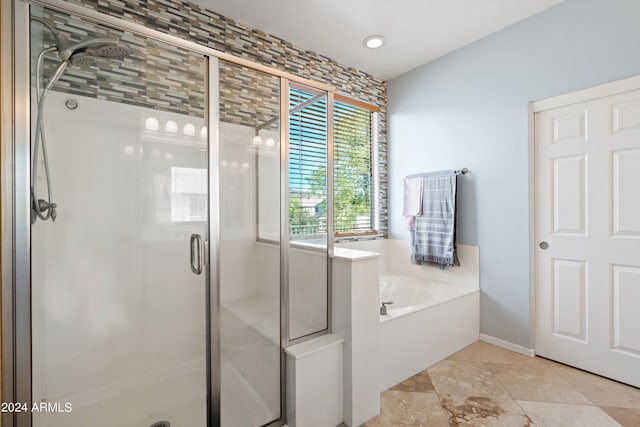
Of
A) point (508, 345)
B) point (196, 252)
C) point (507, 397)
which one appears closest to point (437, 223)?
point (508, 345)

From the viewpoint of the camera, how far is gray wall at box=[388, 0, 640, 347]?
6.63 ft

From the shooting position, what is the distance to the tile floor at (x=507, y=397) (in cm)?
167

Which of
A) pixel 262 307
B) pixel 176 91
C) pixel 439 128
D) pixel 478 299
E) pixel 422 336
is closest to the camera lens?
pixel 176 91

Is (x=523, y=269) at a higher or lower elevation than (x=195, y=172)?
lower

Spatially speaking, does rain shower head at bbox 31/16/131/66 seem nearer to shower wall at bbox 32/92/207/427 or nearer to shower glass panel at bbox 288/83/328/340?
shower wall at bbox 32/92/207/427

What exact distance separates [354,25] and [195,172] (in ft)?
6.07

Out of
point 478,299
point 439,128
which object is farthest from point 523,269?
point 439,128

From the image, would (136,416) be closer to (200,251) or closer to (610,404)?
(200,251)

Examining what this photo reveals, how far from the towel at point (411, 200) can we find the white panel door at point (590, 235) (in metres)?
0.98

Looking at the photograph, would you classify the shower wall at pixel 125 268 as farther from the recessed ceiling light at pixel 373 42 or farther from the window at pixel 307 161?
the recessed ceiling light at pixel 373 42

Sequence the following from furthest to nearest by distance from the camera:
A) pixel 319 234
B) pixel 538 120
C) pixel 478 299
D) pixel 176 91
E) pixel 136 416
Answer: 1. pixel 478 299
2. pixel 538 120
3. pixel 319 234
4. pixel 176 91
5. pixel 136 416

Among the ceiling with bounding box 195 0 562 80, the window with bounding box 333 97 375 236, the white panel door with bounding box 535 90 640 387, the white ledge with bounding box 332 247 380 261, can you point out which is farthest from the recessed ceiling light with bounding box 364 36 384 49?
the white ledge with bounding box 332 247 380 261

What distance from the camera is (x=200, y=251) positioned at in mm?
1463

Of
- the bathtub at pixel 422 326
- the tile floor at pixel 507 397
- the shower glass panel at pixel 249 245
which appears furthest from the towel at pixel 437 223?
the shower glass panel at pixel 249 245
